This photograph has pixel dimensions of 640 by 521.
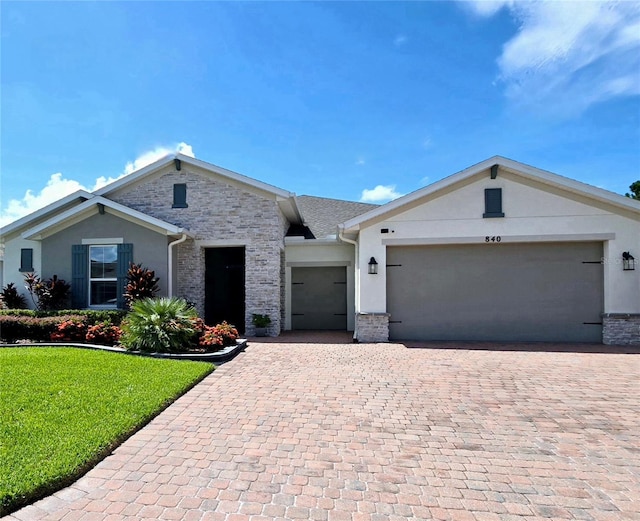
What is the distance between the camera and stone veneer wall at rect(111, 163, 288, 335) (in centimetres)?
1148

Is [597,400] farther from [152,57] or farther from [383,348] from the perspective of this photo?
[152,57]

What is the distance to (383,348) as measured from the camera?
362 inches

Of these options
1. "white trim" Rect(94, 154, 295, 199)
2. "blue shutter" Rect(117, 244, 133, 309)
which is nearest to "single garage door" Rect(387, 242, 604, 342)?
"white trim" Rect(94, 154, 295, 199)

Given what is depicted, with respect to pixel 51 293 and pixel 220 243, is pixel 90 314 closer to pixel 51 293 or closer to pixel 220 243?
pixel 51 293

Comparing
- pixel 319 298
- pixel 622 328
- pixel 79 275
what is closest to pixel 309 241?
pixel 319 298

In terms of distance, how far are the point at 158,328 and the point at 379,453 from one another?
6.15m

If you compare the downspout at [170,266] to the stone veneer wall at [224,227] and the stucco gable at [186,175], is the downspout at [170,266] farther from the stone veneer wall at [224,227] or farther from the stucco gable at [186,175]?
the stucco gable at [186,175]

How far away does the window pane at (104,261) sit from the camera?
36.1 ft

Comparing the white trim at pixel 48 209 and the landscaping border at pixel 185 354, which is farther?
the white trim at pixel 48 209

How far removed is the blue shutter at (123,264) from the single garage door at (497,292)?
27.9 ft

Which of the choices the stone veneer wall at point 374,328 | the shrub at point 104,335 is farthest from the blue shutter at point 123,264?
the stone veneer wall at point 374,328

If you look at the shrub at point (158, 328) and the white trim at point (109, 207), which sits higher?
the white trim at point (109, 207)

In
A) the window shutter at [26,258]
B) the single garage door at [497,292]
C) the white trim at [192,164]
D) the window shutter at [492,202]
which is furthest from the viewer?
the window shutter at [26,258]

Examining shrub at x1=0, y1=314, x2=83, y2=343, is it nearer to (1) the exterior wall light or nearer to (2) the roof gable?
(1) the exterior wall light
